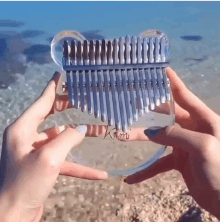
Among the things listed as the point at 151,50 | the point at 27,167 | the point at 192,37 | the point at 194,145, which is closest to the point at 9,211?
the point at 27,167

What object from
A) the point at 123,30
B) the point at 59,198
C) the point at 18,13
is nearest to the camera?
the point at 59,198

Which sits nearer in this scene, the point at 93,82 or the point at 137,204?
the point at 93,82

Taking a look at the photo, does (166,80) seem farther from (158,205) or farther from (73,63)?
(158,205)

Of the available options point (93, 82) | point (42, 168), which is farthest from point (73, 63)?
point (42, 168)

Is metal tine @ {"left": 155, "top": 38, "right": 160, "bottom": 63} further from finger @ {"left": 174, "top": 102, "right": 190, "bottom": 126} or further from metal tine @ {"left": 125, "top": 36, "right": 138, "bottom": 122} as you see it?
finger @ {"left": 174, "top": 102, "right": 190, "bottom": 126}

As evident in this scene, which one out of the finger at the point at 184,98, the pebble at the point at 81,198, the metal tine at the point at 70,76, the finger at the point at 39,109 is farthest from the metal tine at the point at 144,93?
the pebble at the point at 81,198

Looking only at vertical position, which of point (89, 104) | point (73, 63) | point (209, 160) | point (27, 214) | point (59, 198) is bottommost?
point (59, 198)
